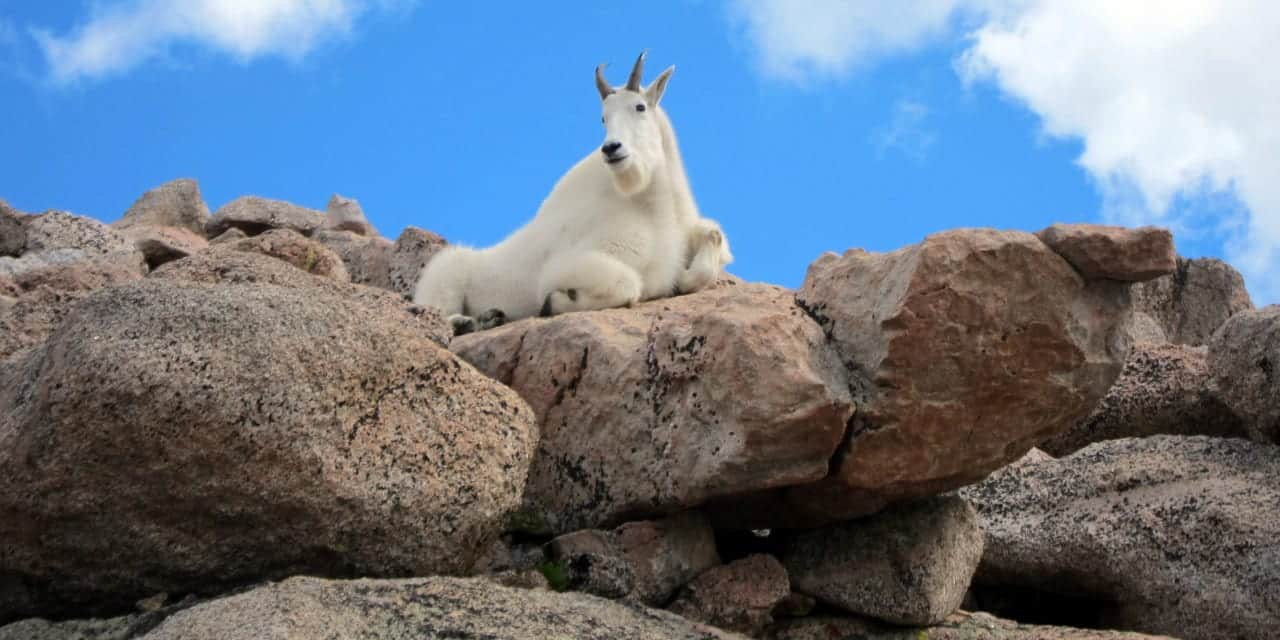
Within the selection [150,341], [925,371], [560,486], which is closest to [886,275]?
[925,371]

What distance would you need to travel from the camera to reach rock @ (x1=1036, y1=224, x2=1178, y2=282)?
588cm

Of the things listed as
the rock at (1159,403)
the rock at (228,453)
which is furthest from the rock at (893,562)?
the rock at (1159,403)

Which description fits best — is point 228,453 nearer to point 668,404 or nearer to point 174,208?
point 668,404

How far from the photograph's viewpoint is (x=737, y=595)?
626cm

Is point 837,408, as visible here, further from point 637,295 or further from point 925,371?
point 637,295

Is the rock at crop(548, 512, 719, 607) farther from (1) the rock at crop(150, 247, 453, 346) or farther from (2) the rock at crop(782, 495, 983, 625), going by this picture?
(1) the rock at crop(150, 247, 453, 346)

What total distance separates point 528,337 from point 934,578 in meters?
2.37

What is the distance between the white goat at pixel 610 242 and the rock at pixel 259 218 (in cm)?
859

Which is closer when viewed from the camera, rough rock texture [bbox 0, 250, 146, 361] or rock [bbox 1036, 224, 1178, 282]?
rock [bbox 1036, 224, 1178, 282]

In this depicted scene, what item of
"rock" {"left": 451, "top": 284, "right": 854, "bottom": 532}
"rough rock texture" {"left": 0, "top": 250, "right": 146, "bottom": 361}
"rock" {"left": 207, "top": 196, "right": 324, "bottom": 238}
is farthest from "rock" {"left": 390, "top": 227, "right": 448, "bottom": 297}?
"rock" {"left": 207, "top": 196, "right": 324, "bottom": 238}

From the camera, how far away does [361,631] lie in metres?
4.74

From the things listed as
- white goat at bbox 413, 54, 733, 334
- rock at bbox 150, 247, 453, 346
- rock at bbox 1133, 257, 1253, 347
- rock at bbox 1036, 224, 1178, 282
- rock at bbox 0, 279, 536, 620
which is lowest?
rock at bbox 0, 279, 536, 620

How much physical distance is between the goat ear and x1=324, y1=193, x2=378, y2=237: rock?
392 inches

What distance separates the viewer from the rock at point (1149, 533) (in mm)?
6895
